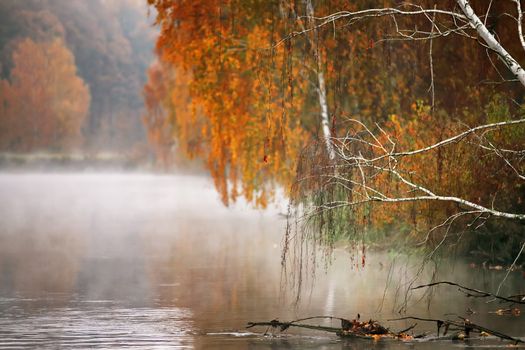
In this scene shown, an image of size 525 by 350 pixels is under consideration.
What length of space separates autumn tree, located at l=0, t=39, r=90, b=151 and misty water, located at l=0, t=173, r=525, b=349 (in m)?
59.8

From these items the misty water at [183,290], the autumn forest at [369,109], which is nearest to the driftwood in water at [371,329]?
the misty water at [183,290]

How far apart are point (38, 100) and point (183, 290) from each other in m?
76.5

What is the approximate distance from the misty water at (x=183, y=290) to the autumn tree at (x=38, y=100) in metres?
59.8

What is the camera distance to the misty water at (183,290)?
12.6 m

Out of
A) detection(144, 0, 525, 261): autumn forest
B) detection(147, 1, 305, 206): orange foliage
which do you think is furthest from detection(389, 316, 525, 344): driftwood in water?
detection(147, 1, 305, 206): orange foliage

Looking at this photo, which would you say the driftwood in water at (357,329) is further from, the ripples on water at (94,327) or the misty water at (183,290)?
the ripples on water at (94,327)

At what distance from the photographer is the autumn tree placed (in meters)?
91.5

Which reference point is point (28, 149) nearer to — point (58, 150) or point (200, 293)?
point (58, 150)

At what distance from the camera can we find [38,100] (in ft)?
301

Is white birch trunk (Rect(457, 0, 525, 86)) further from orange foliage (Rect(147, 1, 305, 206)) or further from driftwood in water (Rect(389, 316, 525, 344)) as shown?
orange foliage (Rect(147, 1, 305, 206))

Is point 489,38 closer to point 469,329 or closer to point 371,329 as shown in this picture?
point 469,329

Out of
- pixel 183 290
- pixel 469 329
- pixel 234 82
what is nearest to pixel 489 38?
pixel 469 329

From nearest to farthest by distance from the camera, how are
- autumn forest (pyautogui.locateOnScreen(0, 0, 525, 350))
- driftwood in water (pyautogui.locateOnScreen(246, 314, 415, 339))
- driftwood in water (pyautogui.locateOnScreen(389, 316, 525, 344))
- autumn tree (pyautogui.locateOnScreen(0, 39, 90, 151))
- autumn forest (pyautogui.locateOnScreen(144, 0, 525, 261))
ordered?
1. driftwood in water (pyautogui.locateOnScreen(389, 316, 525, 344))
2. driftwood in water (pyautogui.locateOnScreen(246, 314, 415, 339))
3. autumn forest (pyautogui.locateOnScreen(0, 0, 525, 350))
4. autumn forest (pyautogui.locateOnScreen(144, 0, 525, 261))
5. autumn tree (pyautogui.locateOnScreen(0, 39, 90, 151))

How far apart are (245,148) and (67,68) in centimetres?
7105
